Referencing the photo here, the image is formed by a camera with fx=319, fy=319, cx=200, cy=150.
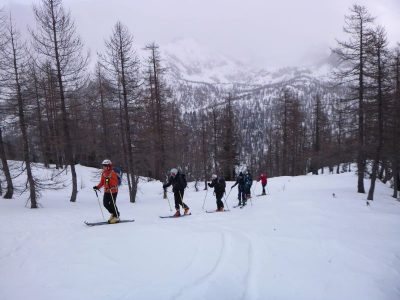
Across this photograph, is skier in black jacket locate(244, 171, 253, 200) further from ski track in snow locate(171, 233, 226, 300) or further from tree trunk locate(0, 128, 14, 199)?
tree trunk locate(0, 128, 14, 199)

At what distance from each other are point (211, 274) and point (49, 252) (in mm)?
3906

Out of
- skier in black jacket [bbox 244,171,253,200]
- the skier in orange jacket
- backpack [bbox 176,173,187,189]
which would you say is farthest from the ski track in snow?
skier in black jacket [bbox 244,171,253,200]

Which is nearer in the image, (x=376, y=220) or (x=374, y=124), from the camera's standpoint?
(x=376, y=220)

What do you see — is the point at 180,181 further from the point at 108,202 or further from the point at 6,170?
the point at 6,170

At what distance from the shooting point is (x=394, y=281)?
6359 millimetres

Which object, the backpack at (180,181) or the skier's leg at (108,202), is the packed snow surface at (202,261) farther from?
the backpack at (180,181)

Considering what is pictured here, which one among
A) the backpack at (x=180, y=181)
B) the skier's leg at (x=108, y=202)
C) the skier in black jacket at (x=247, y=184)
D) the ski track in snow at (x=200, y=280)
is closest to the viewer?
the ski track in snow at (x=200, y=280)

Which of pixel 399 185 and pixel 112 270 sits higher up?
pixel 112 270

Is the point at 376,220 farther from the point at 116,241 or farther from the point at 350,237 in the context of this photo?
the point at 116,241

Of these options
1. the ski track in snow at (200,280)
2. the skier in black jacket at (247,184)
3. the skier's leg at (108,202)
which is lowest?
the skier in black jacket at (247,184)

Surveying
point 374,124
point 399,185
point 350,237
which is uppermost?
point 374,124

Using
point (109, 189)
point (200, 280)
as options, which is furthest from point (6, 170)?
point (200, 280)

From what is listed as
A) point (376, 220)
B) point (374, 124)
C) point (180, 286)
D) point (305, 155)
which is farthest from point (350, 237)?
point (305, 155)

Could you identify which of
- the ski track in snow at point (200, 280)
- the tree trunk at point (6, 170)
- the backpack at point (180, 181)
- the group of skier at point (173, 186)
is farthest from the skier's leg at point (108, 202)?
the tree trunk at point (6, 170)
